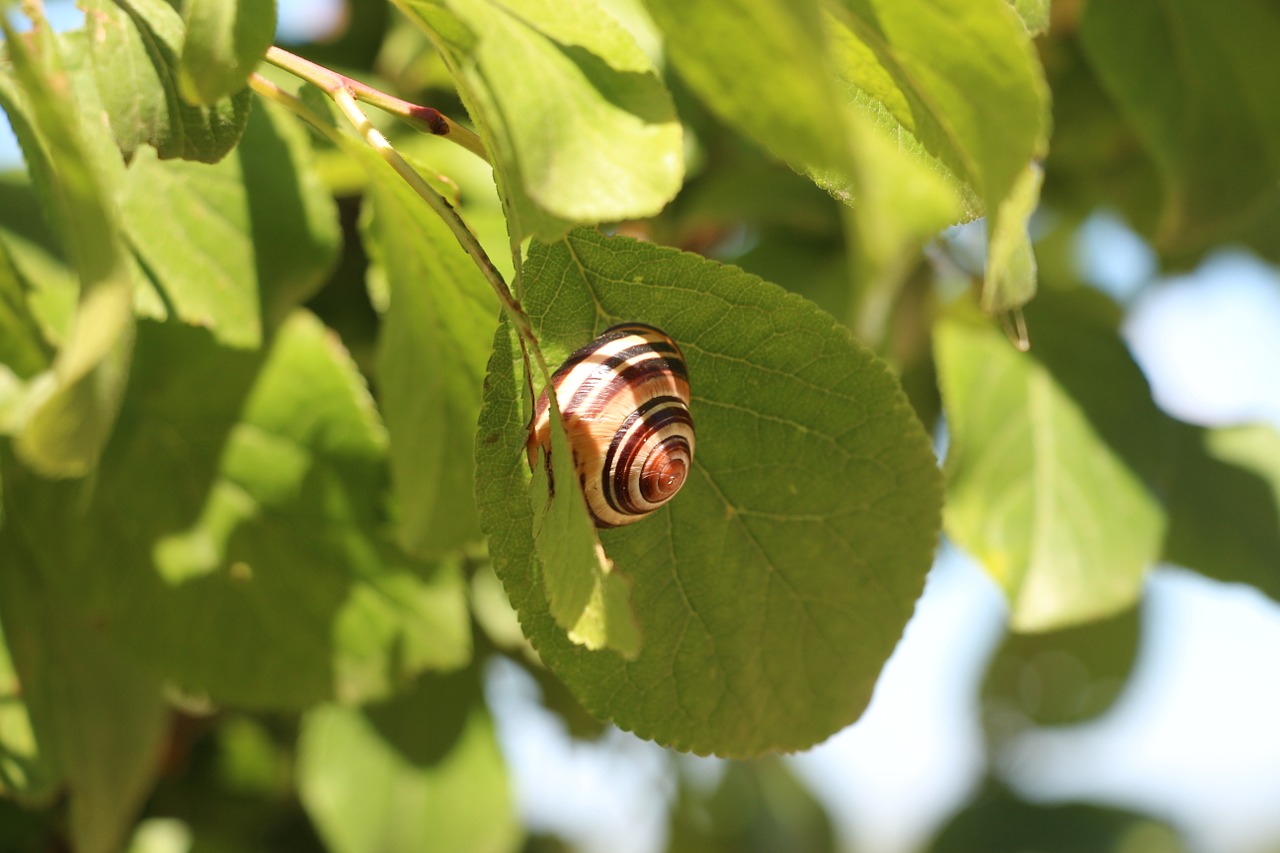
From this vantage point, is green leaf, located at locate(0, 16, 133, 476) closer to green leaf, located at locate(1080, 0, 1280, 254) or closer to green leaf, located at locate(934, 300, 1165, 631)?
green leaf, located at locate(934, 300, 1165, 631)

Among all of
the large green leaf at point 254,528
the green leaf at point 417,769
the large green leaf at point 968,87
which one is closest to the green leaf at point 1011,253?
the large green leaf at point 968,87

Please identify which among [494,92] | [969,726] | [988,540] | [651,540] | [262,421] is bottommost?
[969,726]

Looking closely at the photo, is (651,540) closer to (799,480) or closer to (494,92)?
(799,480)

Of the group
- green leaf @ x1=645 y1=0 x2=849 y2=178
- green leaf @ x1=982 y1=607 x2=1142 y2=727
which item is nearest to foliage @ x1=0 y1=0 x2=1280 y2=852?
green leaf @ x1=645 y1=0 x2=849 y2=178

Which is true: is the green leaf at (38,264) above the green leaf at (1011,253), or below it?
below

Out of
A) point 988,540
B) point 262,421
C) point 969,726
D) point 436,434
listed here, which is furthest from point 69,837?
point 969,726

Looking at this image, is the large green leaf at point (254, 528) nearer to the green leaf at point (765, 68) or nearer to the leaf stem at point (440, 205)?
the leaf stem at point (440, 205)
